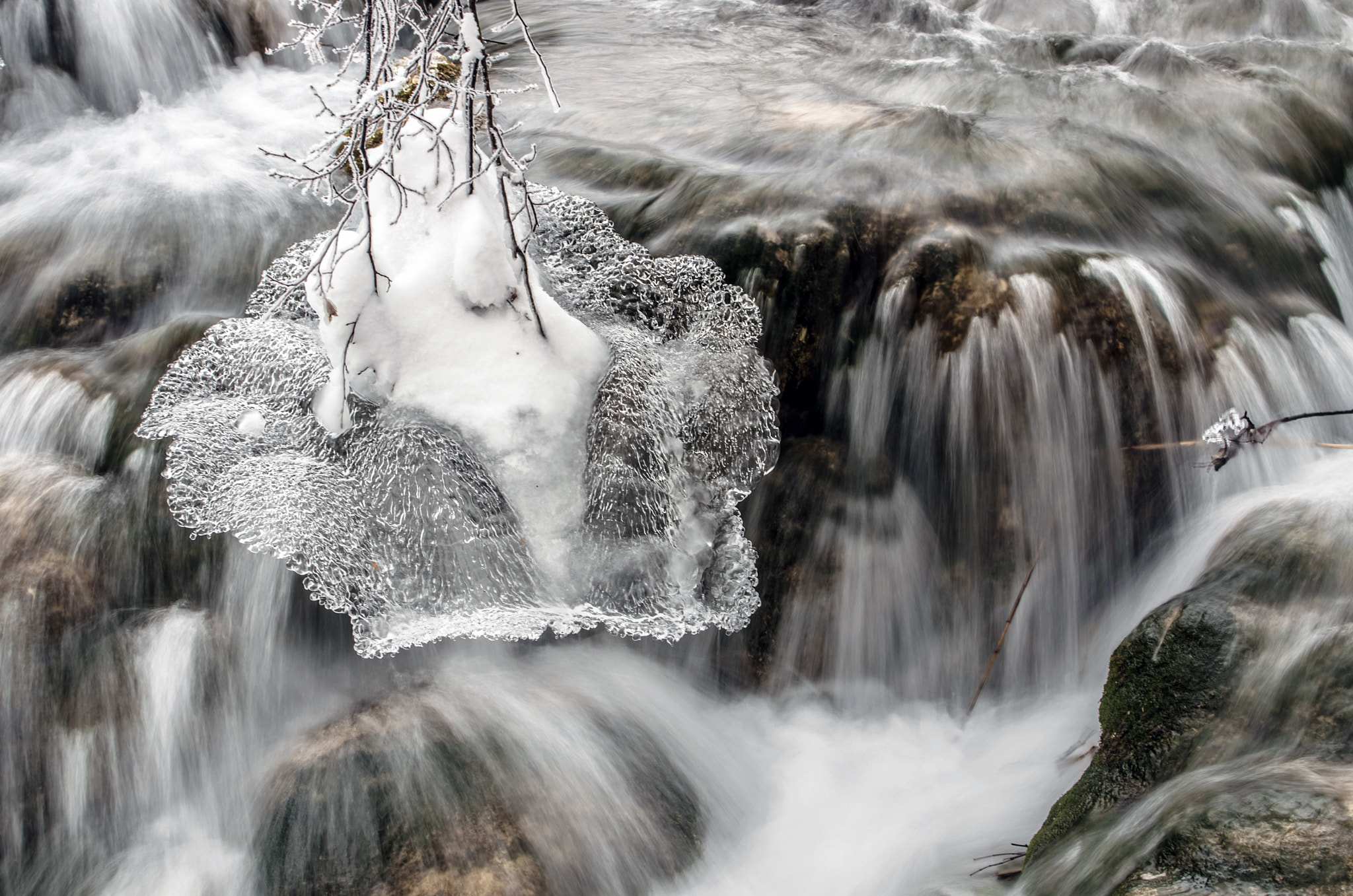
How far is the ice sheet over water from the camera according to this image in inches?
121

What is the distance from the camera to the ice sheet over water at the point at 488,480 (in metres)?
3.06

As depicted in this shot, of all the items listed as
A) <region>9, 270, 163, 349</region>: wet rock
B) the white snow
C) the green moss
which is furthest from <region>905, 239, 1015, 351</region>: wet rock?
<region>9, 270, 163, 349</region>: wet rock

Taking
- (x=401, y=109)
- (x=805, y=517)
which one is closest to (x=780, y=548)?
(x=805, y=517)

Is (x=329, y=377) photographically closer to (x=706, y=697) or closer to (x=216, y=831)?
(x=216, y=831)

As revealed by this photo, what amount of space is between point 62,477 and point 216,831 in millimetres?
1655

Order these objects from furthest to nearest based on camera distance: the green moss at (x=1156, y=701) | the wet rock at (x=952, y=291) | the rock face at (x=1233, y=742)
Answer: the wet rock at (x=952, y=291) → the green moss at (x=1156, y=701) → the rock face at (x=1233, y=742)

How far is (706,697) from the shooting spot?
3887mm

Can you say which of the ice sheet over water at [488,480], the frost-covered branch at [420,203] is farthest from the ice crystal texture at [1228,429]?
the frost-covered branch at [420,203]

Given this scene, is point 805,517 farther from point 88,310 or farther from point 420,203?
point 88,310

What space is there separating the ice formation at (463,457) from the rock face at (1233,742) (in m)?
1.34

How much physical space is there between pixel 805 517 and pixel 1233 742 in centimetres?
177

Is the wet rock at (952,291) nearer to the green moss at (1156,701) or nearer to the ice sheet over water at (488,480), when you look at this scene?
the ice sheet over water at (488,480)

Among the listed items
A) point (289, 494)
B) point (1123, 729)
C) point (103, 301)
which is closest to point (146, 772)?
point (289, 494)

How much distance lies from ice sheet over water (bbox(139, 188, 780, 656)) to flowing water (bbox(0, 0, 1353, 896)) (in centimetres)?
42
